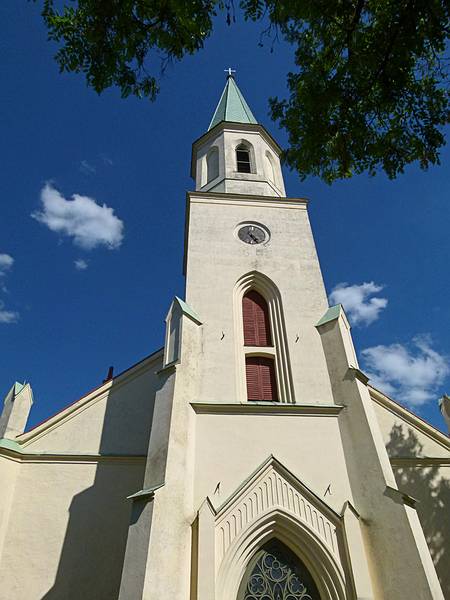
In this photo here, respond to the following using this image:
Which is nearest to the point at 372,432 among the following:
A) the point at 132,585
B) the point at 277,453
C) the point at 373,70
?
the point at 277,453

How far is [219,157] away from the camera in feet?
61.6

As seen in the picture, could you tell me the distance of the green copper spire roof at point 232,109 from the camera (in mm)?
21016

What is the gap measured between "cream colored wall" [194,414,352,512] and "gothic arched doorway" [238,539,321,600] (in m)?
1.29

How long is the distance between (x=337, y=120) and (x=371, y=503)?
7.33 m

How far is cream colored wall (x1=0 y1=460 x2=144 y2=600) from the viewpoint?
377 inches

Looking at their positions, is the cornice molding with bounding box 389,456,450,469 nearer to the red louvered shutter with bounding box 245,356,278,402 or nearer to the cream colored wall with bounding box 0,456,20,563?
the red louvered shutter with bounding box 245,356,278,402

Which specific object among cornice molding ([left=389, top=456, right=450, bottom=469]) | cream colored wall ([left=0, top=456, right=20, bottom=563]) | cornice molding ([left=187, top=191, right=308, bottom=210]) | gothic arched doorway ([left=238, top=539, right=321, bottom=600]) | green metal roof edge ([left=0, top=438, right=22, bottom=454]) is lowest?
gothic arched doorway ([left=238, top=539, right=321, bottom=600])

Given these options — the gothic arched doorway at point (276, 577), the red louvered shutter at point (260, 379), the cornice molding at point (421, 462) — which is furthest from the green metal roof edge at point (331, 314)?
the gothic arched doorway at point (276, 577)

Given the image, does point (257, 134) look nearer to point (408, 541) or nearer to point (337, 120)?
point (337, 120)

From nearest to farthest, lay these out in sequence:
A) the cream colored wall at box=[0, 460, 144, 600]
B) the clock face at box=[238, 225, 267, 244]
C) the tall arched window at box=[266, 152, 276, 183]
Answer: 1. the cream colored wall at box=[0, 460, 144, 600]
2. the clock face at box=[238, 225, 267, 244]
3. the tall arched window at box=[266, 152, 276, 183]

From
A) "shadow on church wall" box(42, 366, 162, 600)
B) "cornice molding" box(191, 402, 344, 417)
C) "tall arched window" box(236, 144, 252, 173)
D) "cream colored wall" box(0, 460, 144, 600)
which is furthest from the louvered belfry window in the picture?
"tall arched window" box(236, 144, 252, 173)

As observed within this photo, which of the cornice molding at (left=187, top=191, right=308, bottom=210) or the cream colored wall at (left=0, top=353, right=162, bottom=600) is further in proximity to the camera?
the cornice molding at (left=187, top=191, right=308, bottom=210)

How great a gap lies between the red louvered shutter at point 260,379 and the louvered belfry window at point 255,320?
594 millimetres

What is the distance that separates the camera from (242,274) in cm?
1359
